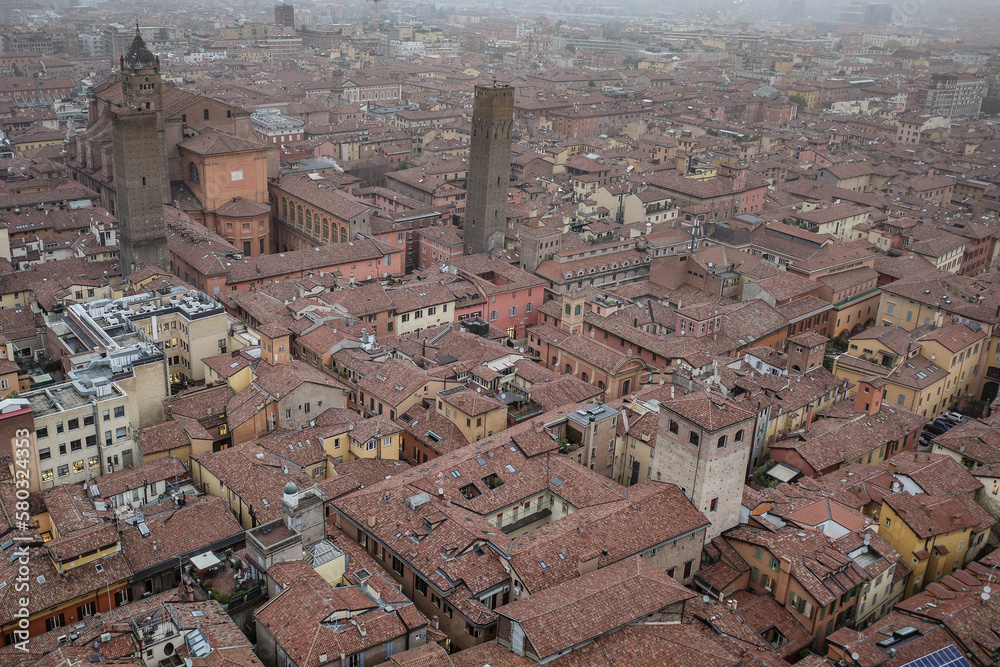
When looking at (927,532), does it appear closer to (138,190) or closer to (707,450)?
(707,450)

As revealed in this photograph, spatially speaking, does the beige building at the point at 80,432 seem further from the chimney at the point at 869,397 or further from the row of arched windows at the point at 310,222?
the chimney at the point at 869,397

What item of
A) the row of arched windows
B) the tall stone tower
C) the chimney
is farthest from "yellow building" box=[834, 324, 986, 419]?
the row of arched windows

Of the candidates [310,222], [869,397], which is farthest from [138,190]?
[869,397]

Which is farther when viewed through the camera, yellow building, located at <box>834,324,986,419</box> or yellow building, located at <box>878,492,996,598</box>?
yellow building, located at <box>834,324,986,419</box>

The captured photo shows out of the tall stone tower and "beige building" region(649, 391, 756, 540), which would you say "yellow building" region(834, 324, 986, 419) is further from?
the tall stone tower

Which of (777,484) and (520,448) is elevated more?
(520,448)

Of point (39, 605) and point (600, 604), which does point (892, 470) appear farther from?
point (39, 605)

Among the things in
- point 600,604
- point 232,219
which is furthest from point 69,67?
point 600,604
